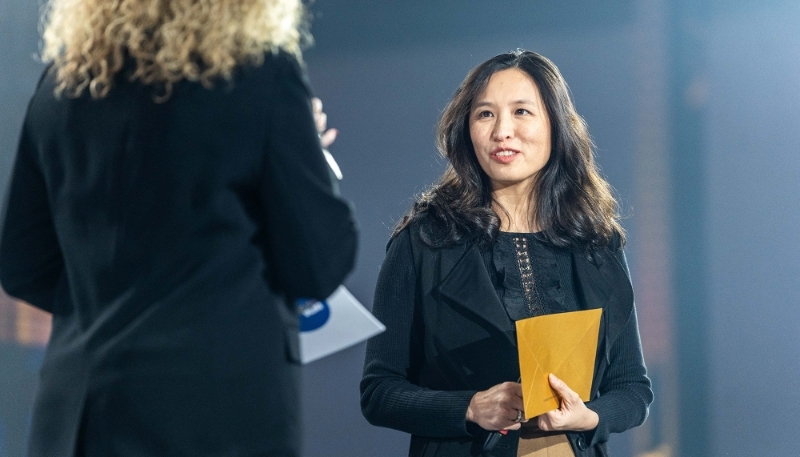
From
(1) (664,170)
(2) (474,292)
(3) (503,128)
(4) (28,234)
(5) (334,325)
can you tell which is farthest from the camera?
(1) (664,170)

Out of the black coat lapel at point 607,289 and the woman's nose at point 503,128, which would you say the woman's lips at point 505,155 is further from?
the black coat lapel at point 607,289

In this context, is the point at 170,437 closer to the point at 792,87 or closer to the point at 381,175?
the point at 381,175

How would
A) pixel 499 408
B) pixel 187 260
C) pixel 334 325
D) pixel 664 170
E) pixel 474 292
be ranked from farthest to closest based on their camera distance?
pixel 664 170, pixel 474 292, pixel 499 408, pixel 334 325, pixel 187 260

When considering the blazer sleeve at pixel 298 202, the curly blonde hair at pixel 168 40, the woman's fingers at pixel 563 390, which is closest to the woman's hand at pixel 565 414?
the woman's fingers at pixel 563 390

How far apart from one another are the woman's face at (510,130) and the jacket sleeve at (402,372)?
11.1 inches

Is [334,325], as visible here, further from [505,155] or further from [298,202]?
[505,155]

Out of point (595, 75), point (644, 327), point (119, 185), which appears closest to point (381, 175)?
point (595, 75)

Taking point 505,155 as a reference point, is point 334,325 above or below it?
below

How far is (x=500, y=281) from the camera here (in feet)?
6.64

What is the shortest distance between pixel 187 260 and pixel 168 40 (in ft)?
1.02

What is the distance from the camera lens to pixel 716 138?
3.31m

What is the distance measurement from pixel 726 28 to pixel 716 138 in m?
0.43

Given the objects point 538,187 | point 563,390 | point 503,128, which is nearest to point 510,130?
point 503,128

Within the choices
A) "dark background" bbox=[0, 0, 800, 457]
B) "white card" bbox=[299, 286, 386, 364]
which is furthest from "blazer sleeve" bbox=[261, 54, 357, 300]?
"dark background" bbox=[0, 0, 800, 457]
